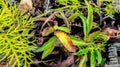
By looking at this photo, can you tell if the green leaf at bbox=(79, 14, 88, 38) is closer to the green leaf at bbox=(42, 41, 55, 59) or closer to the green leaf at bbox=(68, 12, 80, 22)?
the green leaf at bbox=(68, 12, 80, 22)

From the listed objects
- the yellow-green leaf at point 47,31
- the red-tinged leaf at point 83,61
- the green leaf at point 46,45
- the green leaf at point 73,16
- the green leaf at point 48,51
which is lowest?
the red-tinged leaf at point 83,61

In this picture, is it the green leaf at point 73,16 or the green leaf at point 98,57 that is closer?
the green leaf at point 98,57

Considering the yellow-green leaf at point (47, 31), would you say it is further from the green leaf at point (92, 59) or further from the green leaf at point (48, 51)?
the green leaf at point (92, 59)

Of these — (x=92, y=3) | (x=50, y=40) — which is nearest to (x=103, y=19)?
(x=92, y=3)

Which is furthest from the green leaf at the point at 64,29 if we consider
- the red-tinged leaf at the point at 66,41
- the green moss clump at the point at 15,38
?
the green moss clump at the point at 15,38

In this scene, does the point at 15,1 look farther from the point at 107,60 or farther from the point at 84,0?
the point at 107,60
